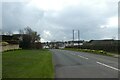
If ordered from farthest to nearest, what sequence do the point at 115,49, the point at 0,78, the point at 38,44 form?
the point at 38,44
the point at 115,49
the point at 0,78

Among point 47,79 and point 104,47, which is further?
point 104,47

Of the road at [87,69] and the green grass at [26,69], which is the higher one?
the green grass at [26,69]

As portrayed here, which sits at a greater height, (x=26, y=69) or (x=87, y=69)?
(x=26, y=69)

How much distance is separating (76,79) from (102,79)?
50.6 inches

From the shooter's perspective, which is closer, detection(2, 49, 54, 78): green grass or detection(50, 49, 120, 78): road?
detection(2, 49, 54, 78): green grass

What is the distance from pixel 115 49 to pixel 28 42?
4540cm

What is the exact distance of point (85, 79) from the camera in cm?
1386

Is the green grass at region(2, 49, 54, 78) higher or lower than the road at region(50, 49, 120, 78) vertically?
higher

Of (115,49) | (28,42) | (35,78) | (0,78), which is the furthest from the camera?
(28,42)

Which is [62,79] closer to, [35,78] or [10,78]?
[35,78]

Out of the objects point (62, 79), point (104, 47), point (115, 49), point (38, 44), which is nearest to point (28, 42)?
point (38, 44)

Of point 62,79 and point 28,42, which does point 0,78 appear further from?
point 28,42

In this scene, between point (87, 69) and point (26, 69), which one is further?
point (87, 69)

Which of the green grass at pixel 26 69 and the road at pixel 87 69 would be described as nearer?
the green grass at pixel 26 69
